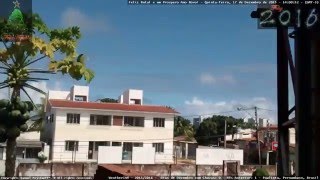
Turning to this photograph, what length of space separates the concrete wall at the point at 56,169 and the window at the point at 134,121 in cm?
1831

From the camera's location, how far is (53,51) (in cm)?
2278

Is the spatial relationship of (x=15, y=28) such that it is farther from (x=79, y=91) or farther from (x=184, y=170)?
(x=79, y=91)

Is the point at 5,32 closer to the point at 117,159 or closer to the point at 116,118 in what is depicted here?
the point at 117,159

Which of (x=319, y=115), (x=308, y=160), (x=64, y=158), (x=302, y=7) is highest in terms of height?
(x=302, y=7)

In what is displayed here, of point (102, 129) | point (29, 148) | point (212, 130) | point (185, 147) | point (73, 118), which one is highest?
point (73, 118)

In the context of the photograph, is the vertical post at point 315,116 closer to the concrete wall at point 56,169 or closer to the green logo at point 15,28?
the green logo at point 15,28

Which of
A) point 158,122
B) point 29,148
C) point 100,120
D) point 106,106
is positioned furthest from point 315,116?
point 158,122

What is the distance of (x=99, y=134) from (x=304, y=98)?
3680cm

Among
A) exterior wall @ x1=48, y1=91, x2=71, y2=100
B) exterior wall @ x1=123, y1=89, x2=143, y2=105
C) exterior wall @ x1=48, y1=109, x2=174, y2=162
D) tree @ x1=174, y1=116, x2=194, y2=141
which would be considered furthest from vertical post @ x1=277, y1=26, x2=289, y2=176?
tree @ x1=174, y1=116, x2=194, y2=141

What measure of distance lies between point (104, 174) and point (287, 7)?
23.9 ft

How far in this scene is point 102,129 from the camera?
45.2 meters

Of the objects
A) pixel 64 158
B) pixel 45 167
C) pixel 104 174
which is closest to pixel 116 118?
pixel 64 158

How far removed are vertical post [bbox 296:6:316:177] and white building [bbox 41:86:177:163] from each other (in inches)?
1287

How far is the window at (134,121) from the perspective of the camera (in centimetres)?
4625
